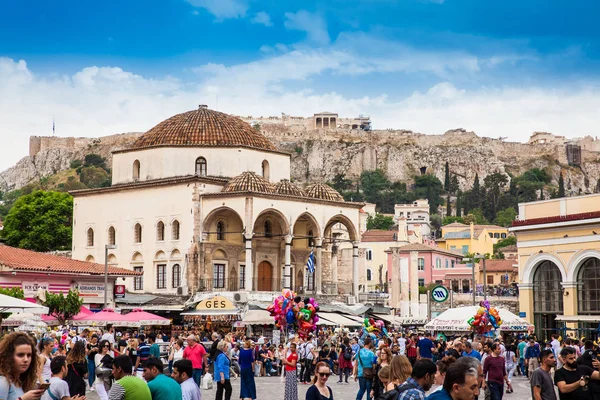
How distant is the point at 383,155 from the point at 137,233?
397 feet

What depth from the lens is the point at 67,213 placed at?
253ft

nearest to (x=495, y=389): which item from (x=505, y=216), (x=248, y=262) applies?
(x=248, y=262)

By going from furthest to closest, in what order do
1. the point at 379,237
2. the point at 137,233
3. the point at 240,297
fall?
the point at 379,237, the point at 137,233, the point at 240,297

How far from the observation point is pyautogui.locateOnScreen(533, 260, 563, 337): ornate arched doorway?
139 ft

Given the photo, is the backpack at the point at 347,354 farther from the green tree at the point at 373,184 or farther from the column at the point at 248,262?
the green tree at the point at 373,184

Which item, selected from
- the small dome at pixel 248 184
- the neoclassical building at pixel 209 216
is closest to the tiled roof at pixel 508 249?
the neoclassical building at pixel 209 216

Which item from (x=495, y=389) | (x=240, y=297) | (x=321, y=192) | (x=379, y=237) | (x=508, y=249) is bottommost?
(x=495, y=389)

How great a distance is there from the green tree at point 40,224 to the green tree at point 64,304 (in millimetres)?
36519

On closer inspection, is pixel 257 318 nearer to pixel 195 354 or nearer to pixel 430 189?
pixel 195 354

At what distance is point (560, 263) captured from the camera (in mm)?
41719

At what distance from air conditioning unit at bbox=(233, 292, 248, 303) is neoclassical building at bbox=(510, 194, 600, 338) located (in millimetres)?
12903

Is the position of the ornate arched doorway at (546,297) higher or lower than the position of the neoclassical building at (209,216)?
lower

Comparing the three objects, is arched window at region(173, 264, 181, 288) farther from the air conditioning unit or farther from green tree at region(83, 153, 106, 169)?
green tree at region(83, 153, 106, 169)

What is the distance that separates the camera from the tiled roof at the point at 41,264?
4220 cm
